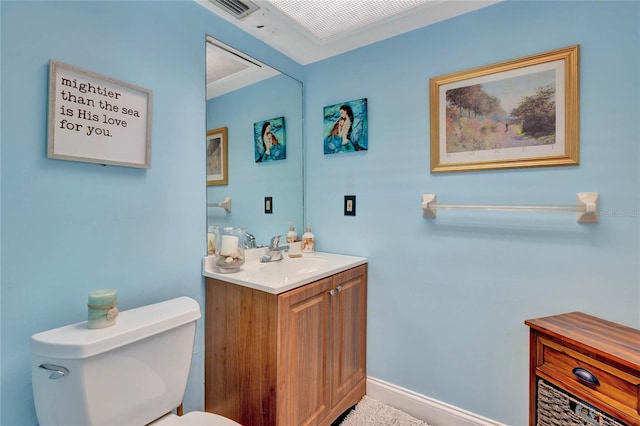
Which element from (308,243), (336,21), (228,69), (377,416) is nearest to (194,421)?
(377,416)

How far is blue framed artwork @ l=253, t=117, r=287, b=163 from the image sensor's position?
6.44 feet

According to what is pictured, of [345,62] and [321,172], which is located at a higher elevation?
[345,62]

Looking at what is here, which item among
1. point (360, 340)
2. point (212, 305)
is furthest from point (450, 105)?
point (212, 305)

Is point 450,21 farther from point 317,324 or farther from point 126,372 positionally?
point 126,372

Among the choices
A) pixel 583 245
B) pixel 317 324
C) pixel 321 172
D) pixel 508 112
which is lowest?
pixel 317 324

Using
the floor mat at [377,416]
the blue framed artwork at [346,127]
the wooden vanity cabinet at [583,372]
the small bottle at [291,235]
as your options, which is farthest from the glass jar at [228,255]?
the wooden vanity cabinet at [583,372]

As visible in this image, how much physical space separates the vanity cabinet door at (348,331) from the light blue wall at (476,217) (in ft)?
0.25

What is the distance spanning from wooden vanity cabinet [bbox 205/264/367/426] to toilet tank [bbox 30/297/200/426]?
Result: 25 cm

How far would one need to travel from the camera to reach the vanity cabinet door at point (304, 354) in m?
1.27

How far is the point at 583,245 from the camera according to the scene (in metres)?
1.31

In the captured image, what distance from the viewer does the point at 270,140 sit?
2.02 metres

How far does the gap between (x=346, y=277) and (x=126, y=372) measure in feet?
3.53

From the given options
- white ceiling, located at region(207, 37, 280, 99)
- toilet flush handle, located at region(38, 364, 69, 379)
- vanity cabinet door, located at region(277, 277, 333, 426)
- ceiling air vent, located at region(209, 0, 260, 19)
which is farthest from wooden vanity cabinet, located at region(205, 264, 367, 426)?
ceiling air vent, located at region(209, 0, 260, 19)

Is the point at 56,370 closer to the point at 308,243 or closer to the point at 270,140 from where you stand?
the point at 308,243
